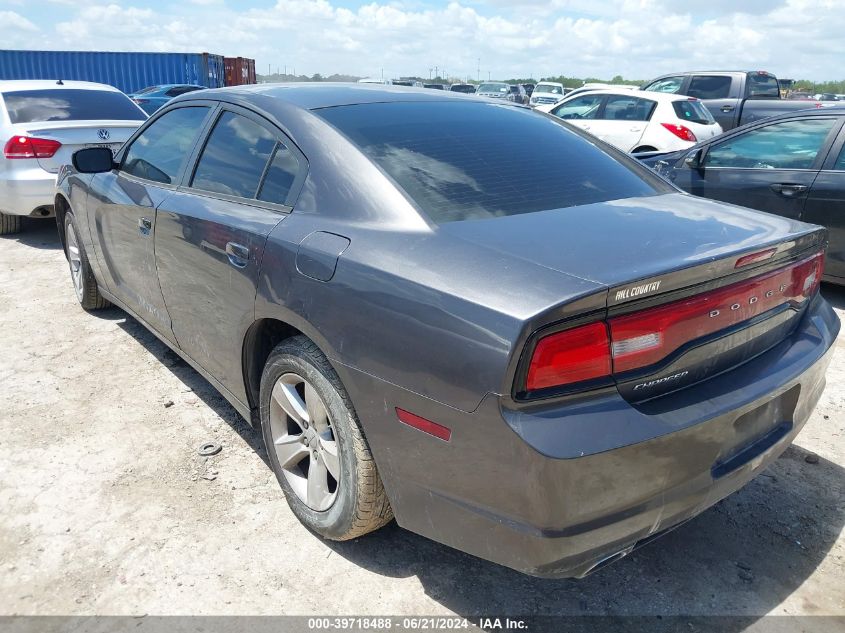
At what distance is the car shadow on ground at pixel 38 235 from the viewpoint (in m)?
7.24

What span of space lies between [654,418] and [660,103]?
940cm

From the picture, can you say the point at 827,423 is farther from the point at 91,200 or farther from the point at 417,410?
the point at 91,200

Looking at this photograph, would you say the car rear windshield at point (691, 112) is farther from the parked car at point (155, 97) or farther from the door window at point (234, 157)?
the parked car at point (155, 97)

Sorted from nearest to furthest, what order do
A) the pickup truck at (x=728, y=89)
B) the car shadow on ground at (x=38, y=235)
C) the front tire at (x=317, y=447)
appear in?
1. the front tire at (x=317, y=447)
2. the car shadow on ground at (x=38, y=235)
3. the pickup truck at (x=728, y=89)

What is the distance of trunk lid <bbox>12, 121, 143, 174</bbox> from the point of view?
6.59 metres

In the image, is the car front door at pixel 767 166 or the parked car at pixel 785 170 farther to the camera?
the car front door at pixel 767 166

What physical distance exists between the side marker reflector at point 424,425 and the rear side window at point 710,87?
42.6 ft

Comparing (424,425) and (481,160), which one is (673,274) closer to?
(424,425)

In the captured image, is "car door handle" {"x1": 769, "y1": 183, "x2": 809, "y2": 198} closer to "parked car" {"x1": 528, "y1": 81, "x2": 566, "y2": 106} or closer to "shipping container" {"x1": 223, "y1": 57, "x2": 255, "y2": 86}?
"parked car" {"x1": 528, "y1": 81, "x2": 566, "y2": 106}

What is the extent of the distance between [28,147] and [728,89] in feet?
38.9

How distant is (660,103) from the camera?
33.0 feet

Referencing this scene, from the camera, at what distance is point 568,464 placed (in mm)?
1702

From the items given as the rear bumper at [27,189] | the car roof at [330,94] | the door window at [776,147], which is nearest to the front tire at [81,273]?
the rear bumper at [27,189]

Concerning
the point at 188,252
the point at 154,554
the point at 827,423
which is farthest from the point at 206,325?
the point at 827,423
